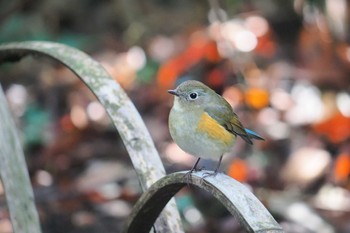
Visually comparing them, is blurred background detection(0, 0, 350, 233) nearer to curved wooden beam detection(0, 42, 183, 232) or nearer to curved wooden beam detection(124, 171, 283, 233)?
curved wooden beam detection(0, 42, 183, 232)

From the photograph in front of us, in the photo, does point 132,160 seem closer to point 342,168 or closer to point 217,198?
point 217,198

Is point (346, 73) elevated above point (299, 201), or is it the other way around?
point (346, 73)

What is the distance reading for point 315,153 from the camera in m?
4.70

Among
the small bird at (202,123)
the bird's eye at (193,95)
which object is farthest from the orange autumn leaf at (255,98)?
the bird's eye at (193,95)

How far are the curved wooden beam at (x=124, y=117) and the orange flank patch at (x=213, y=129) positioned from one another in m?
0.38

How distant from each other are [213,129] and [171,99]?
3018mm

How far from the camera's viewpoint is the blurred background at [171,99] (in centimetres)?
Result: 433

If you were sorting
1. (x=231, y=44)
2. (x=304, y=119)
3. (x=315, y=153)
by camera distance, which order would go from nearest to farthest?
(x=315, y=153)
(x=304, y=119)
(x=231, y=44)

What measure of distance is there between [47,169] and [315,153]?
1534mm

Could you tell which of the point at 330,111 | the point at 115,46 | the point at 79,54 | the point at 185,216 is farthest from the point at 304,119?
the point at 79,54

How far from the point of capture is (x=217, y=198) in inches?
60.1

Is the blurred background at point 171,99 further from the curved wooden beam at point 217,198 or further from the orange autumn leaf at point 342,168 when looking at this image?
the curved wooden beam at point 217,198

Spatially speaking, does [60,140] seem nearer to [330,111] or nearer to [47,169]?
[47,169]

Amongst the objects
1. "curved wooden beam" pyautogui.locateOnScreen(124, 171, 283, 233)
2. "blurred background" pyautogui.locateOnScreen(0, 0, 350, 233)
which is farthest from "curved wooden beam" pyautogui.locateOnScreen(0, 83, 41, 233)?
"blurred background" pyautogui.locateOnScreen(0, 0, 350, 233)
